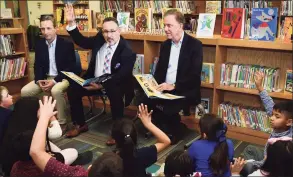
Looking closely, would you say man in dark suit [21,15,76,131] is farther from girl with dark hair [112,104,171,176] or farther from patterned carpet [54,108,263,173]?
girl with dark hair [112,104,171,176]

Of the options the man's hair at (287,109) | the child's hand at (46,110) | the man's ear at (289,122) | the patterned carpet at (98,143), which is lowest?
the patterned carpet at (98,143)

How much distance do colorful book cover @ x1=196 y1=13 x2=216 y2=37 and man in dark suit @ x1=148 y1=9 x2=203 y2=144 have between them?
0.32 meters

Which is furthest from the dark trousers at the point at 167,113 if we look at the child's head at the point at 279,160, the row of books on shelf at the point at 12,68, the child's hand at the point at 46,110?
the row of books on shelf at the point at 12,68

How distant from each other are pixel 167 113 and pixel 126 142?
133 centimetres

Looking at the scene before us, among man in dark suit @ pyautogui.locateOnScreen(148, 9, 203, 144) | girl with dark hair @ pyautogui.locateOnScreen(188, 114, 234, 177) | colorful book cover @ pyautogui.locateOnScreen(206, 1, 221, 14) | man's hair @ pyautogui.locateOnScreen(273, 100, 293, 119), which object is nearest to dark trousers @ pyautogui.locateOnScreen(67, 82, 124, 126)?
man in dark suit @ pyautogui.locateOnScreen(148, 9, 203, 144)

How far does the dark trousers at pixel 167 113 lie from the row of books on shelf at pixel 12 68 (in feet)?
7.61

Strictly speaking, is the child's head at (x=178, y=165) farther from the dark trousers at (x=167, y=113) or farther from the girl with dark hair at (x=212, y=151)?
the dark trousers at (x=167, y=113)

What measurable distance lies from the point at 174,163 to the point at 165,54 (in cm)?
173

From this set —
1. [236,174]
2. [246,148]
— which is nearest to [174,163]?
[236,174]

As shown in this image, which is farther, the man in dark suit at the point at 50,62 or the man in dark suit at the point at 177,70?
the man in dark suit at the point at 50,62

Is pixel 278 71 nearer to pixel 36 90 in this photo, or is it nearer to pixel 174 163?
pixel 174 163

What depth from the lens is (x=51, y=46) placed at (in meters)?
3.55

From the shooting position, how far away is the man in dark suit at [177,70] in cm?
296

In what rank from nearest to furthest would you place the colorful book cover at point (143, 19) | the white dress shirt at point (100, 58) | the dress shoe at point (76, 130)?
the dress shoe at point (76, 130) < the white dress shirt at point (100, 58) < the colorful book cover at point (143, 19)
